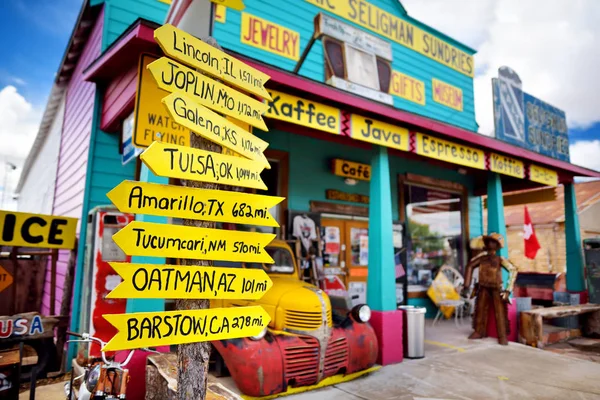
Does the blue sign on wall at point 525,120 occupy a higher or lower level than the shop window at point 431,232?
higher

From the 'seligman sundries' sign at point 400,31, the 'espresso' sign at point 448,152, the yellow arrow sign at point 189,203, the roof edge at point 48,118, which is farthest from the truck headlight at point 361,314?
the roof edge at point 48,118

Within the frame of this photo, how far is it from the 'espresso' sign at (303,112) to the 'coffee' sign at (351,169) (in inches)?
102

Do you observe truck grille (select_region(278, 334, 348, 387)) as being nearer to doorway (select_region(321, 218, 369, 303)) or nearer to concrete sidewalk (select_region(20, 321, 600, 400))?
concrete sidewalk (select_region(20, 321, 600, 400))

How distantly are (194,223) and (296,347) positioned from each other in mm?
2694

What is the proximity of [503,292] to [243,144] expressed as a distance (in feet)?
22.1

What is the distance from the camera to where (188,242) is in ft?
6.56

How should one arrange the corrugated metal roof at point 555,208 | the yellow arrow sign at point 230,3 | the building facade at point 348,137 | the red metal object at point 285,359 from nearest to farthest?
the yellow arrow sign at point 230,3
the red metal object at point 285,359
the building facade at point 348,137
the corrugated metal roof at point 555,208

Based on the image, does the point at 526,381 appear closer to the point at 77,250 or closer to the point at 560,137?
the point at 77,250

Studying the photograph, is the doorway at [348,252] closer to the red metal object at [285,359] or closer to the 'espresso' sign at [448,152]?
the 'espresso' sign at [448,152]

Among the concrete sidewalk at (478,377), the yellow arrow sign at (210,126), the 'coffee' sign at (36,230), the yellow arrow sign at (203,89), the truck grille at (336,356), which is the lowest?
the concrete sidewalk at (478,377)

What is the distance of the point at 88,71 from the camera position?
17.1 feet

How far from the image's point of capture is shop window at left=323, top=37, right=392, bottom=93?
705cm

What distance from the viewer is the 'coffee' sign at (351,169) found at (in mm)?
8031

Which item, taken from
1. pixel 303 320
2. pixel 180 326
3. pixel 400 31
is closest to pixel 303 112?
pixel 303 320
